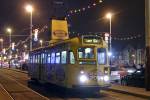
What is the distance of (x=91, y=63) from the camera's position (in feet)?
82.1

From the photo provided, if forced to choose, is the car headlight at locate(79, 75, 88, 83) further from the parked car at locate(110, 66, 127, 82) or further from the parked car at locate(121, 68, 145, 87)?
the parked car at locate(110, 66, 127, 82)

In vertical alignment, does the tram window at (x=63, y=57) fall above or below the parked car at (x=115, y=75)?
above

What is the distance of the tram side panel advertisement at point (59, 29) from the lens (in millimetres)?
60594

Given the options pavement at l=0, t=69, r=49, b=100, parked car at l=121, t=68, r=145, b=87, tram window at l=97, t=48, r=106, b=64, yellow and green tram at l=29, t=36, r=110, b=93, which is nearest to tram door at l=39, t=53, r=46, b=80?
pavement at l=0, t=69, r=49, b=100

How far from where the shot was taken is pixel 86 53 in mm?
25438

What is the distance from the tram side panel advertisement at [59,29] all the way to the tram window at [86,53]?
1357 inches

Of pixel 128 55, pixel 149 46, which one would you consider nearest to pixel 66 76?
pixel 149 46

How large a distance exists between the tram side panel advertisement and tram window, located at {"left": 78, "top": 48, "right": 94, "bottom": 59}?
113 ft

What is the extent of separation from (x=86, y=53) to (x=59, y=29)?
37067mm

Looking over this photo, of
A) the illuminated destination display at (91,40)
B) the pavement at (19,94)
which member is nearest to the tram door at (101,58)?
the illuminated destination display at (91,40)

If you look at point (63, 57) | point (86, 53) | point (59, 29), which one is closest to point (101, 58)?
point (86, 53)

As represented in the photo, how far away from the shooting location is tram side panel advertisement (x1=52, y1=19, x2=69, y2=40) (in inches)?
2386

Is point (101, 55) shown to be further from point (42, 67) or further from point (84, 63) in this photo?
point (42, 67)

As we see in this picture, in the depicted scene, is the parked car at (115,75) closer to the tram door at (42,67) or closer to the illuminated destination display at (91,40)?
the tram door at (42,67)
